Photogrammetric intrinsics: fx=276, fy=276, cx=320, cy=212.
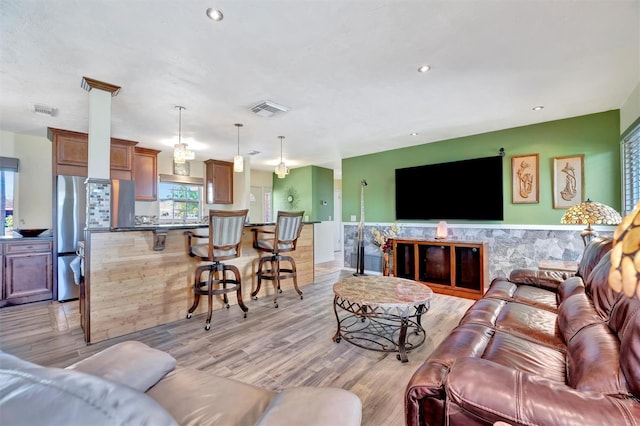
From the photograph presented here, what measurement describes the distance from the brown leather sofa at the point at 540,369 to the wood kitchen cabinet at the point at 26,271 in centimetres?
498

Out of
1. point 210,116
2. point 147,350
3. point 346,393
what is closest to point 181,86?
point 210,116

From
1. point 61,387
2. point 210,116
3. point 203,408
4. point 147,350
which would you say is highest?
point 210,116

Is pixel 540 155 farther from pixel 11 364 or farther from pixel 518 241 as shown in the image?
pixel 11 364

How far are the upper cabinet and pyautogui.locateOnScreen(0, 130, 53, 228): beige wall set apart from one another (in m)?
0.55

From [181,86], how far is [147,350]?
8.09 ft

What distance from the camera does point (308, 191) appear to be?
7.09 m

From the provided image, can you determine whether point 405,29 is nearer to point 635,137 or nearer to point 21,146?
point 635,137

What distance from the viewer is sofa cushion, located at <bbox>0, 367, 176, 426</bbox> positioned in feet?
1.40

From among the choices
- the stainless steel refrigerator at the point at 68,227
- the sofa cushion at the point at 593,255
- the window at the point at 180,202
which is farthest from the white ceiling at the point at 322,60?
the window at the point at 180,202

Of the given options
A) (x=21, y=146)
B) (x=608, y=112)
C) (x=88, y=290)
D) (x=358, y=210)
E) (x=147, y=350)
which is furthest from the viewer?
(x=358, y=210)

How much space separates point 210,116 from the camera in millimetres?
3502

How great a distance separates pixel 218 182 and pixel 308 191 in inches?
85.6

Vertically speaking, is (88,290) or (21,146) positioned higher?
(21,146)

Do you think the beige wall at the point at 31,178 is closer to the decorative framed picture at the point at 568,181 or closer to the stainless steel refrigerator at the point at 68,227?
the stainless steel refrigerator at the point at 68,227
